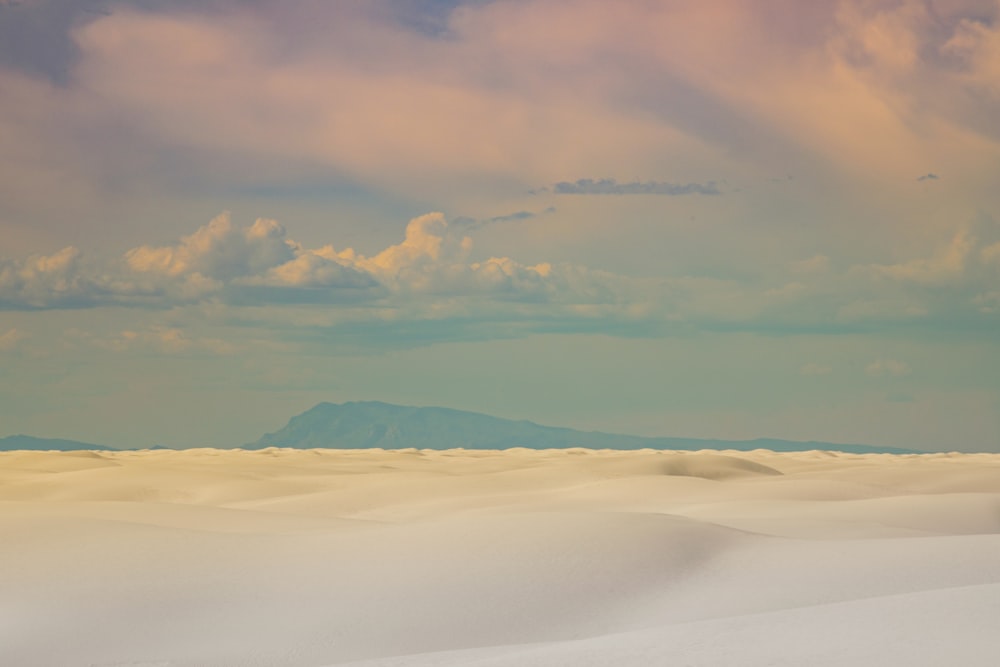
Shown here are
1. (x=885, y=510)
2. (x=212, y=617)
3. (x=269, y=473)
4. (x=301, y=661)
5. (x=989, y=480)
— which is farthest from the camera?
(x=269, y=473)

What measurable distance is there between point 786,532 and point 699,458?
1975cm

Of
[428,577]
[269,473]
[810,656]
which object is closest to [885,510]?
[428,577]

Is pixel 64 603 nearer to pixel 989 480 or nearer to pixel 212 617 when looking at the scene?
pixel 212 617

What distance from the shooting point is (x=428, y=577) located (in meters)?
12.3

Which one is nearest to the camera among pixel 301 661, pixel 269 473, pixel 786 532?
pixel 301 661

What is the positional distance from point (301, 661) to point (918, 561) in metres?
6.47

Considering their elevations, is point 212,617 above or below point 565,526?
below

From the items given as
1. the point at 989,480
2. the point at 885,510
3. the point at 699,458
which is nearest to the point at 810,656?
the point at 885,510

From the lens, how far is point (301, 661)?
10.3m

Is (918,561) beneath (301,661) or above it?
above

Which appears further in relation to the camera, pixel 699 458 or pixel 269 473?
pixel 699 458

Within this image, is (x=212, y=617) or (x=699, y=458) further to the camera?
(x=699, y=458)

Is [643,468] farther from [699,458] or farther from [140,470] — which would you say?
[140,470]

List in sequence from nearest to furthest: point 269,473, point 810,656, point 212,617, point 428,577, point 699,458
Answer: point 810,656
point 212,617
point 428,577
point 269,473
point 699,458
